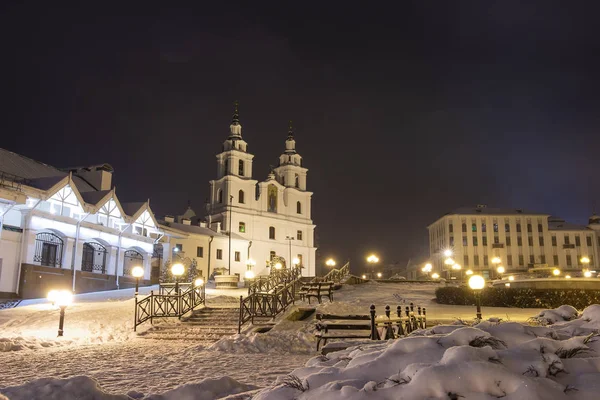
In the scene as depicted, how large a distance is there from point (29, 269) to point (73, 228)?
14.3ft

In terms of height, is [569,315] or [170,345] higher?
[569,315]

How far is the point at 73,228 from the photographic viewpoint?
32.2 metres

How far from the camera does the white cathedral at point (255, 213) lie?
2504 inches

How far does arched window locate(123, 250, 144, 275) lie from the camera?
3853 centimetres

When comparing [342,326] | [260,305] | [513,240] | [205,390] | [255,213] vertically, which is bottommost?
[205,390]

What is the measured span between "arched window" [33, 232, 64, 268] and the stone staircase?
13.4 meters

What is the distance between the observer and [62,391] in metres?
6.46

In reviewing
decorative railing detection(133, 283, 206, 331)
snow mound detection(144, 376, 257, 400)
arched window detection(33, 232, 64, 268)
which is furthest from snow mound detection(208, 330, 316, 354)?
arched window detection(33, 232, 64, 268)

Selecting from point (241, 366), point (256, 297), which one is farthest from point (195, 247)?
point (241, 366)

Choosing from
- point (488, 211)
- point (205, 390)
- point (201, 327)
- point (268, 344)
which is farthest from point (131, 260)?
point (488, 211)

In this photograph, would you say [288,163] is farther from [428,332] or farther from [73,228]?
[428,332]

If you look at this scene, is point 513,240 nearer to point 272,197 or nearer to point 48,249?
point 272,197

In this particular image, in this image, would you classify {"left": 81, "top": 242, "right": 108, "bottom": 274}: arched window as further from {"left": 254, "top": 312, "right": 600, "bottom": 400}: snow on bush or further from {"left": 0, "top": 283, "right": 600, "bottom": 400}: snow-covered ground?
{"left": 254, "top": 312, "right": 600, "bottom": 400}: snow on bush

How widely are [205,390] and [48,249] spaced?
27.4m
